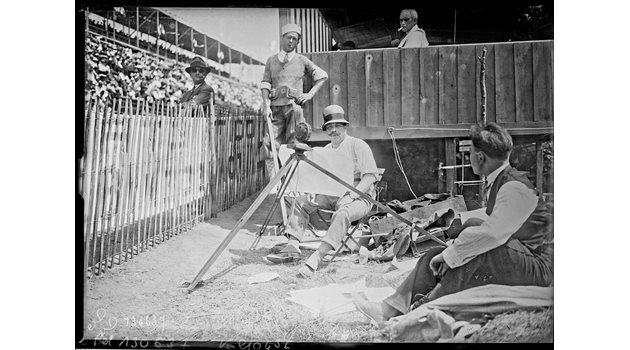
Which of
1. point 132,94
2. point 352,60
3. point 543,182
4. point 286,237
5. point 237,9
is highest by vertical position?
point 237,9

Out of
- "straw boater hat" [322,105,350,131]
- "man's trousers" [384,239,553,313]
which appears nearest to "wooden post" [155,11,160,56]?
"straw boater hat" [322,105,350,131]

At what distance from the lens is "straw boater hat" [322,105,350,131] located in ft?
17.4

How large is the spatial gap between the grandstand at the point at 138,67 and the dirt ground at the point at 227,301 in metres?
1.14

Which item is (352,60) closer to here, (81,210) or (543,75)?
(543,75)

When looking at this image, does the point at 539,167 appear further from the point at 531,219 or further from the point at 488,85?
the point at 488,85

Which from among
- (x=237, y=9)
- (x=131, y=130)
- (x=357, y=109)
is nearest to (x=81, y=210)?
(x=131, y=130)

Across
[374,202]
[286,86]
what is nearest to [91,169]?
[286,86]

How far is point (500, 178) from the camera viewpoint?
513 cm

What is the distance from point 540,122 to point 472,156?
2.18 ft

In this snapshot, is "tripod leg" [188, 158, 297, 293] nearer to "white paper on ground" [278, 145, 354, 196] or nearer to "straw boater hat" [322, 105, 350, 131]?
"white paper on ground" [278, 145, 354, 196]

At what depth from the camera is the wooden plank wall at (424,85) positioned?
5203 mm

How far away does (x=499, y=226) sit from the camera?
5.06 meters

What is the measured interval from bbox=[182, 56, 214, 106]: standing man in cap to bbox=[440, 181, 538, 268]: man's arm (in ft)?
8.62

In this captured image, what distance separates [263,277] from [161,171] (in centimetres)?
138
